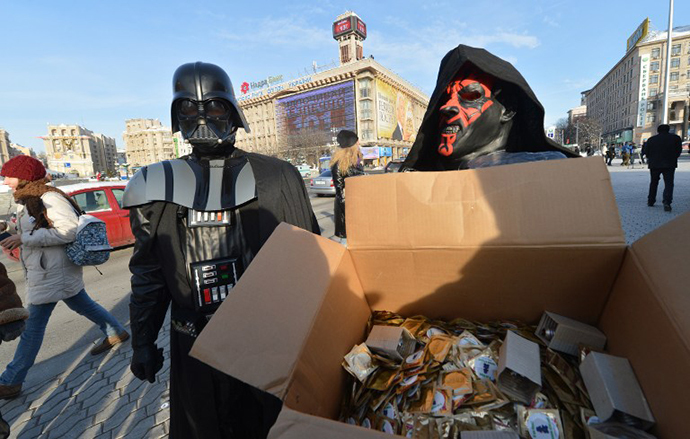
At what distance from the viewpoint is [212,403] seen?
1508 mm

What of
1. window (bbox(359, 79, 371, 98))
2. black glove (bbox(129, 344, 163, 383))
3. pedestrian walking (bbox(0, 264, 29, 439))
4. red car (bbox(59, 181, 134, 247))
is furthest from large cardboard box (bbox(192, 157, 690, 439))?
window (bbox(359, 79, 371, 98))

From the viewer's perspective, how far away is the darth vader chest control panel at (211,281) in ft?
4.90

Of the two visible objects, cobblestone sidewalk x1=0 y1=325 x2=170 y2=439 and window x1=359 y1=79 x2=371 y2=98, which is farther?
window x1=359 y1=79 x2=371 y2=98

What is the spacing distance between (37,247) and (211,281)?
2.44 metres

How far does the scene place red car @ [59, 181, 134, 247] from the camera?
273 inches

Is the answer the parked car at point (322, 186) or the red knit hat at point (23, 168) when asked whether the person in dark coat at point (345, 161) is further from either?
the parked car at point (322, 186)

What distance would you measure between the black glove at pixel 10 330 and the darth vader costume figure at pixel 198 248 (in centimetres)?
82

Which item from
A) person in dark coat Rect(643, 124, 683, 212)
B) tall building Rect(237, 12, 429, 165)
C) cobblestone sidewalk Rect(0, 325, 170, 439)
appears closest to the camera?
cobblestone sidewalk Rect(0, 325, 170, 439)

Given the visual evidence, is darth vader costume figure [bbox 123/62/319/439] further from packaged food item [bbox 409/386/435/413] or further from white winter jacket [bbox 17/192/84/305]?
white winter jacket [bbox 17/192/84/305]

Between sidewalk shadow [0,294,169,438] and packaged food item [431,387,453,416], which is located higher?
packaged food item [431,387,453,416]

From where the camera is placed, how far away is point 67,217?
293 cm

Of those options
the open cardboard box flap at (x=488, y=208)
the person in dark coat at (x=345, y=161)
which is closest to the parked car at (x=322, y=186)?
the person in dark coat at (x=345, y=161)

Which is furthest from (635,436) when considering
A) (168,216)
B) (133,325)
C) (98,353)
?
(98,353)

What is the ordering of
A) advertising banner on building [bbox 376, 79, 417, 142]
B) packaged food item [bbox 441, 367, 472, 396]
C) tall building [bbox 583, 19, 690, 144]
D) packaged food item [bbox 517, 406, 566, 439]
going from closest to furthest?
packaged food item [bbox 517, 406, 566, 439] → packaged food item [bbox 441, 367, 472, 396] → tall building [bbox 583, 19, 690, 144] → advertising banner on building [bbox 376, 79, 417, 142]
